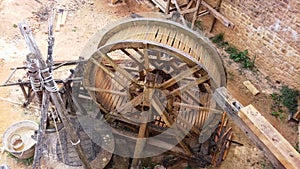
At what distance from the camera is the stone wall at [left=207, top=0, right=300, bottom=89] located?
7367 mm

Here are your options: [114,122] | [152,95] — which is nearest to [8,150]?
[114,122]

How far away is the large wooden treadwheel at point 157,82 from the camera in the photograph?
5457 mm

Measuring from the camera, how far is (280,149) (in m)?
3.58

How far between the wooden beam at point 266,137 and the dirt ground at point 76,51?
2850 millimetres

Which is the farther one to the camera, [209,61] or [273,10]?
[273,10]

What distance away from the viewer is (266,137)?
3.70 m

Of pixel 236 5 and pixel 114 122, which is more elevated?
pixel 236 5

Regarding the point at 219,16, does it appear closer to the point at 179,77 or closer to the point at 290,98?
the point at 290,98

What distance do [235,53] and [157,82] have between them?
3711mm

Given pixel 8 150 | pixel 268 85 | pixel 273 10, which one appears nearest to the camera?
pixel 8 150

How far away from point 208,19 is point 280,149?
20.5 feet

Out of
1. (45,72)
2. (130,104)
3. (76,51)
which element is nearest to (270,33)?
(130,104)

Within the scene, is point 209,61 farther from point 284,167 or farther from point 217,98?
point 284,167

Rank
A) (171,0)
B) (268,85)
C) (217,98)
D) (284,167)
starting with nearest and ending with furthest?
1. (284,167)
2. (217,98)
3. (268,85)
4. (171,0)
